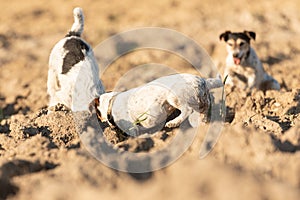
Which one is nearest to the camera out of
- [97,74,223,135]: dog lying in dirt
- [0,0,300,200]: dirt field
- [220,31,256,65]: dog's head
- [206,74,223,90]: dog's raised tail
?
[0,0,300,200]: dirt field

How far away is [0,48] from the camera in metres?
14.4

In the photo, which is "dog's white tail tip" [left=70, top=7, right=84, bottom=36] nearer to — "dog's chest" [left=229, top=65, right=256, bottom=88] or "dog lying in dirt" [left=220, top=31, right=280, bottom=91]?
"dog lying in dirt" [left=220, top=31, right=280, bottom=91]

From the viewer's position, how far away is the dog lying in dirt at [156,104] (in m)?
5.76

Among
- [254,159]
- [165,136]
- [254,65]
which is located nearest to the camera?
[254,159]

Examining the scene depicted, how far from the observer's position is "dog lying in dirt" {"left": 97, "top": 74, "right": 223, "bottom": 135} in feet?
18.9

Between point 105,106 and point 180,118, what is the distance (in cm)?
85

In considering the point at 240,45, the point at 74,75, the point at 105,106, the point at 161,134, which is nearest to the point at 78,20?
the point at 74,75

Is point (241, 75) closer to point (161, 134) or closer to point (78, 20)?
point (78, 20)

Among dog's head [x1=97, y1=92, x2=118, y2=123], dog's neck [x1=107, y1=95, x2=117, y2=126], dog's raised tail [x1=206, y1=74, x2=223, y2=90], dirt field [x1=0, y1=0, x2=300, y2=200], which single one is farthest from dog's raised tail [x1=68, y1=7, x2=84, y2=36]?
dog's raised tail [x1=206, y1=74, x2=223, y2=90]

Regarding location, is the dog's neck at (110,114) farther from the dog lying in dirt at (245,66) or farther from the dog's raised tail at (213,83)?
the dog lying in dirt at (245,66)

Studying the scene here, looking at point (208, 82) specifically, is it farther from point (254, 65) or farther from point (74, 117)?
point (254, 65)

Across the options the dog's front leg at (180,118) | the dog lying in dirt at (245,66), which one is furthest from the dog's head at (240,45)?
the dog's front leg at (180,118)

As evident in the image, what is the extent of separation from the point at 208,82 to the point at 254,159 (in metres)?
2.22

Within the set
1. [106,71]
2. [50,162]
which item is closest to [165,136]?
[50,162]
